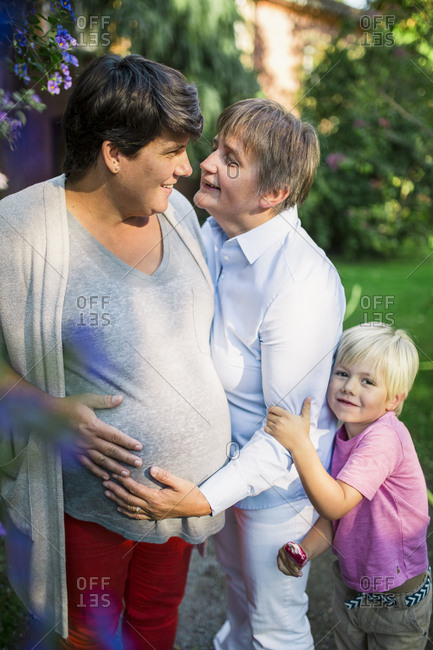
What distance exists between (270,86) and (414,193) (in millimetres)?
6059

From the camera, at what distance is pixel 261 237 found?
5.40 ft

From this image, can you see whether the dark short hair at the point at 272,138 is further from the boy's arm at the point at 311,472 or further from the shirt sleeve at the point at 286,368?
the boy's arm at the point at 311,472

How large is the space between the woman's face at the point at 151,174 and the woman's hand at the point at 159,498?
2.37 ft

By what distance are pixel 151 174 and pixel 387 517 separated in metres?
1.17

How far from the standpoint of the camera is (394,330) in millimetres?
1734

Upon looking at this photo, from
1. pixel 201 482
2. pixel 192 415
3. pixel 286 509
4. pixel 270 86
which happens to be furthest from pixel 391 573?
pixel 270 86

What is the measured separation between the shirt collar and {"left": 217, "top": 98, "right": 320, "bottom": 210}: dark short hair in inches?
3.1

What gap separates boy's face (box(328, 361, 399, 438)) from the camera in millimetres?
1629

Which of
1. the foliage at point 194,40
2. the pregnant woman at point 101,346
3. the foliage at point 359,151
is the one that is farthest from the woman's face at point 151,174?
the foliage at point 194,40

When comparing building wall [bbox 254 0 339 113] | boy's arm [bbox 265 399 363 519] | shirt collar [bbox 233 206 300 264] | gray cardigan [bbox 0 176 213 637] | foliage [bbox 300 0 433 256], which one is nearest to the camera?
gray cardigan [bbox 0 176 213 637]

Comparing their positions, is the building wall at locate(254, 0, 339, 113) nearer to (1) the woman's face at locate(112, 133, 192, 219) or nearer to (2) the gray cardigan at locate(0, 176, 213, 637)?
(1) the woman's face at locate(112, 133, 192, 219)

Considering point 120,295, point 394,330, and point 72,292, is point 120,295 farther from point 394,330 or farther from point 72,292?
point 394,330

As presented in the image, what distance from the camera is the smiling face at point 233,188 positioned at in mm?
1616

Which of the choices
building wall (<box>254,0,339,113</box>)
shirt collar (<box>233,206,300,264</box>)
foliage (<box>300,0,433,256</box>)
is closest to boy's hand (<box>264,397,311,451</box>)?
shirt collar (<box>233,206,300,264</box>)
